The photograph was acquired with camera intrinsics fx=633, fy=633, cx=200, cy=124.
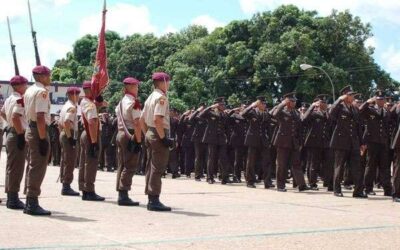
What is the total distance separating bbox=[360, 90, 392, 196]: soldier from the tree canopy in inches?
1219

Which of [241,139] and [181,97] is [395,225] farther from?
[181,97]

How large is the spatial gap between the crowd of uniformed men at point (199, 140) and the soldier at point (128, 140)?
0.02 m

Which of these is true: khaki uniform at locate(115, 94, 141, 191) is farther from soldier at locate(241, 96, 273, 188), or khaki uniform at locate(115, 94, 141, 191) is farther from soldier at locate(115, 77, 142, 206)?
soldier at locate(241, 96, 273, 188)

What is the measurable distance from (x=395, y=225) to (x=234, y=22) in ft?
139

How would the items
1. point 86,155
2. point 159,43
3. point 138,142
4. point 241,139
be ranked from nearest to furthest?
point 138,142, point 86,155, point 241,139, point 159,43

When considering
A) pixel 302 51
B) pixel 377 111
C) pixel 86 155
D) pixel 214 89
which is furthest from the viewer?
pixel 214 89

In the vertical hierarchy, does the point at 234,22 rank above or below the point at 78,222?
above

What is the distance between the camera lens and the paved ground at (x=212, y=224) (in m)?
6.34

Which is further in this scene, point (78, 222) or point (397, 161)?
point (397, 161)

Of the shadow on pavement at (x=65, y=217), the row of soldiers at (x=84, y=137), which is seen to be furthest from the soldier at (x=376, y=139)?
the shadow on pavement at (x=65, y=217)

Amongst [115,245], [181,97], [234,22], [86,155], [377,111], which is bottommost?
[115,245]

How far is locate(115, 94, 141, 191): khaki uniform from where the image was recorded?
958cm

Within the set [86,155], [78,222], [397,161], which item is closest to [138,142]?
[86,155]

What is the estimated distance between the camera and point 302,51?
44.1 meters
